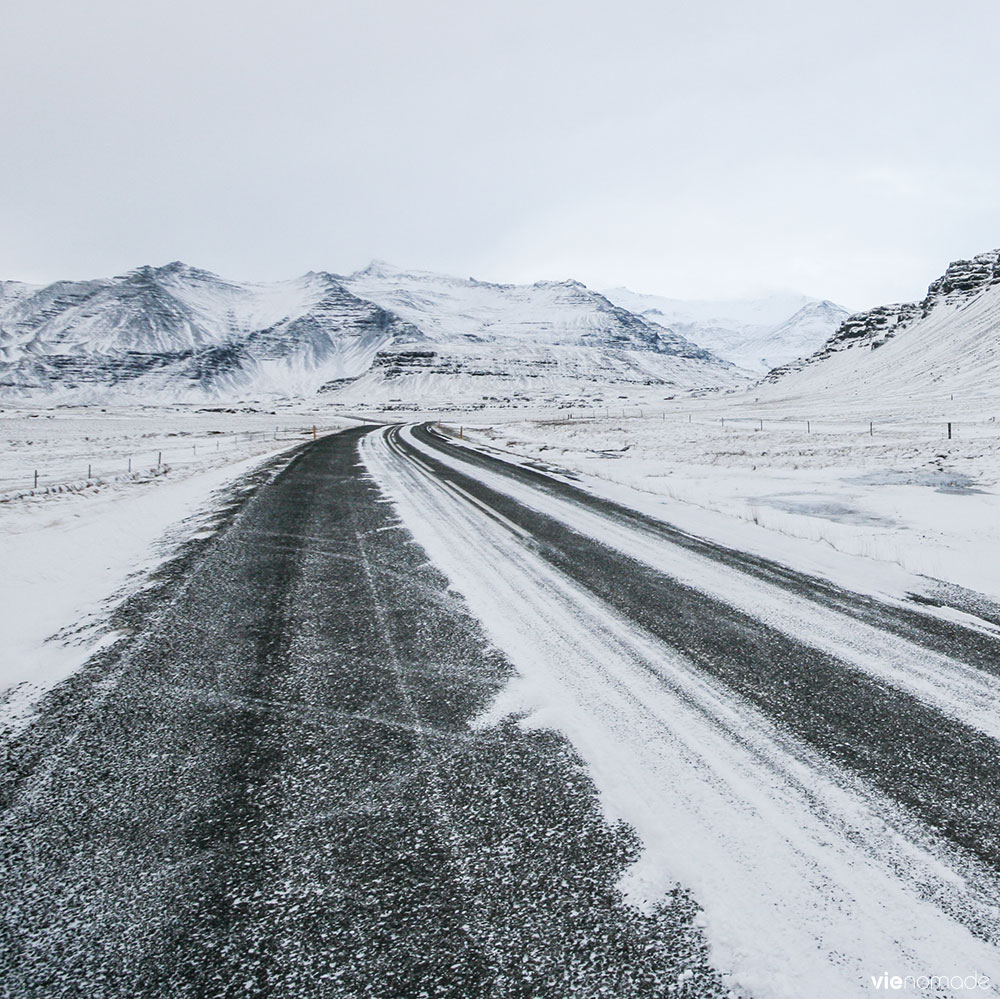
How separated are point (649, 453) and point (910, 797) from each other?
21.7 m

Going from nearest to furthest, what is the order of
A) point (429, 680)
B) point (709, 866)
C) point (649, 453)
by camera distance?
point (709, 866) → point (429, 680) → point (649, 453)

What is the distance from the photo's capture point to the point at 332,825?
223 cm

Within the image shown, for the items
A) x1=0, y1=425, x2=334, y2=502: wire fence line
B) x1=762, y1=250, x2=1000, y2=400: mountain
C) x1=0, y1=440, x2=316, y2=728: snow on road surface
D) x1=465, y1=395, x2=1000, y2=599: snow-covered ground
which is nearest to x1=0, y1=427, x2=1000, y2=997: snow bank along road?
x1=0, y1=440, x2=316, y2=728: snow on road surface

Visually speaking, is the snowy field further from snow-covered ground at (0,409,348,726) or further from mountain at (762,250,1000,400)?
mountain at (762,250,1000,400)

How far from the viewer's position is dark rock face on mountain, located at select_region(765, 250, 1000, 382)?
457 ft

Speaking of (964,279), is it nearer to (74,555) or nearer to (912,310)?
(912,310)

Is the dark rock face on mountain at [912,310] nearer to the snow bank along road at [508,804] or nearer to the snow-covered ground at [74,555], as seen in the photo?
the snow-covered ground at [74,555]

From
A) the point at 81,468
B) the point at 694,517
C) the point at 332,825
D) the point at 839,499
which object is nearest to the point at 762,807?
the point at 332,825

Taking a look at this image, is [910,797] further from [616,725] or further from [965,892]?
[616,725]

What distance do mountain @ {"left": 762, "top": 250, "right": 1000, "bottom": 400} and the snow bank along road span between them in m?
81.0

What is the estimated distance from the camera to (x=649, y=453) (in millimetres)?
23422

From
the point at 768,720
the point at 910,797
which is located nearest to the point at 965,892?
the point at 910,797

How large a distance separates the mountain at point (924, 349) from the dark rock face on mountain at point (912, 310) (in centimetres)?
19

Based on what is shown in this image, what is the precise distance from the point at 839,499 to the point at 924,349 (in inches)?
5275
